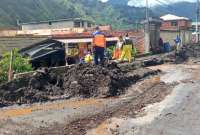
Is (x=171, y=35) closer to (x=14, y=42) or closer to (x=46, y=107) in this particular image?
(x=14, y=42)

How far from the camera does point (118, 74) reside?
701 inches

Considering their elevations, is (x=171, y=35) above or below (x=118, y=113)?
above

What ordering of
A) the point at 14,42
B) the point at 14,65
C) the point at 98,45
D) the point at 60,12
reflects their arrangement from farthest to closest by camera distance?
the point at 60,12, the point at 14,42, the point at 98,45, the point at 14,65

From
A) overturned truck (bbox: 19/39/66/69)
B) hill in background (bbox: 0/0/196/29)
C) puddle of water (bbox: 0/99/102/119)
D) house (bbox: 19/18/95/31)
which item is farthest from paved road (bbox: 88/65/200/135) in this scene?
hill in background (bbox: 0/0/196/29)

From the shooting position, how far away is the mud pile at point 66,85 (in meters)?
14.2

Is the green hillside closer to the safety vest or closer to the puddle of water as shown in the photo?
the safety vest

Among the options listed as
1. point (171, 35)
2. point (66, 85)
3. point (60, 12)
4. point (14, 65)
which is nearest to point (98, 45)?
point (14, 65)

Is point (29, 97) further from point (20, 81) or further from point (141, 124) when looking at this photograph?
point (141, 124)

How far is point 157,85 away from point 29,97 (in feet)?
16.8

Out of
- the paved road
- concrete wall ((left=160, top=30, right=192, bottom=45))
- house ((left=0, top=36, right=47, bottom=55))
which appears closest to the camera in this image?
the paved road

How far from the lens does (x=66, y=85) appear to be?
51.1 ft

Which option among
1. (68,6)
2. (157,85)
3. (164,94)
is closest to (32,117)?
(164,94)

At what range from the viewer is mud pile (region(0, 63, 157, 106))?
14172 mm

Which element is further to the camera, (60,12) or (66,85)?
(60,12)
